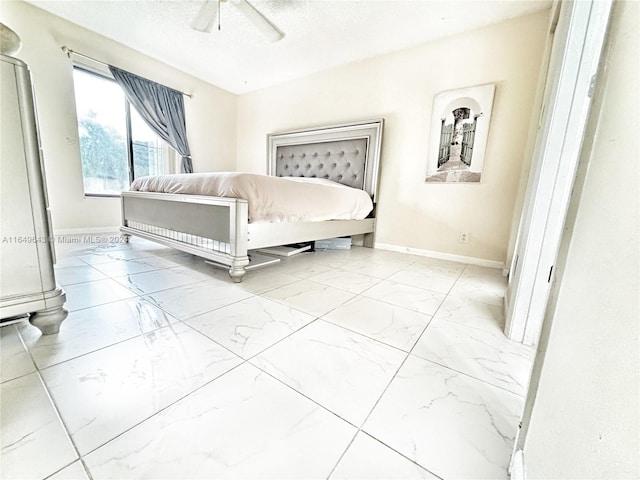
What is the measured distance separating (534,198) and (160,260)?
7.95 ft

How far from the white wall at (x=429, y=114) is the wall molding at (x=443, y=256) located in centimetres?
4

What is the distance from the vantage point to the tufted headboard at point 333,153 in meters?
2.91

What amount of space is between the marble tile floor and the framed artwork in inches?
59.3

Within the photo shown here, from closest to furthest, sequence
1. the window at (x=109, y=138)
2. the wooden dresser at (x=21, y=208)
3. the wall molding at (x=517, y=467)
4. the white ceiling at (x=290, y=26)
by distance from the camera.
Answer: the wall molding at (x=517, y=467) < the wooden dresser at (x=21, y=208) < the white ceiling at (x=290, y=26) < the window at (x=109, y=138)

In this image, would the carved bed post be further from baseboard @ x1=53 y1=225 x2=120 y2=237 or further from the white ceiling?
baseboard @ x1=53 y1=225 x2=120 y2=237

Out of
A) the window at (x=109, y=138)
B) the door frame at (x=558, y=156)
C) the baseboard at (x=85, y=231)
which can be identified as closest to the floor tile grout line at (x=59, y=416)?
the door frame at (x=558, y=156)

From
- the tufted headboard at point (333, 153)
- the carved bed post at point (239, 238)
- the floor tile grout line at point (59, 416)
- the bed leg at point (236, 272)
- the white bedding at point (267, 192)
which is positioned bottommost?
the floor tile grout line at point (59, 416)

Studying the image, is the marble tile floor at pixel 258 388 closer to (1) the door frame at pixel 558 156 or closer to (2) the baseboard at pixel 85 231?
(1) the door frame at pixel 558 156

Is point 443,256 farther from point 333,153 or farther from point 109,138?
point 109,138

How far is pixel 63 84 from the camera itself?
8.59ft

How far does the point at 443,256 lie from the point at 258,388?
2.40 metres

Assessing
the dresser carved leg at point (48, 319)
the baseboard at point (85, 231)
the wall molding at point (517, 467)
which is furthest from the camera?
the baseboard at point (85, 231)

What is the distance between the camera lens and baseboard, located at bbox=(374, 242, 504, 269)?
238cm

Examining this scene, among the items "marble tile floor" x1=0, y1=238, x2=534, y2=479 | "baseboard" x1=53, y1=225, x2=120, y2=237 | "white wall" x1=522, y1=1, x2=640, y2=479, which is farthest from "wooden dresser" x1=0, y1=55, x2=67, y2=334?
"baseboard" x1=53, y1=225, x2=120, y2=237
